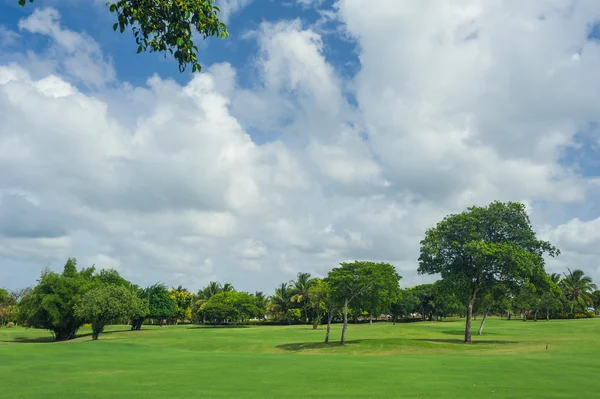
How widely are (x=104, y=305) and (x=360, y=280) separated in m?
47.1

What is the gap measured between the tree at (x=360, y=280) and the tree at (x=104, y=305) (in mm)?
42693

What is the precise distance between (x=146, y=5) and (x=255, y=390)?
17894 millimetres

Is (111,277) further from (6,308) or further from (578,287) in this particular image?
(578,287)

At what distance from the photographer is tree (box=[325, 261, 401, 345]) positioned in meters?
54.7

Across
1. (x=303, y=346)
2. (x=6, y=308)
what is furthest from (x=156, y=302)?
(x=303, y=346)

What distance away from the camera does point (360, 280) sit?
54938mm

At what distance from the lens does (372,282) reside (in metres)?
54.4

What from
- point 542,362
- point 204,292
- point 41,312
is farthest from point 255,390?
point 204,292

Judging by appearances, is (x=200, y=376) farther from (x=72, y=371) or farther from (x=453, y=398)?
(x=453, y=398)

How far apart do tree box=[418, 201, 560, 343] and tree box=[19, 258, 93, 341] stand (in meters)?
61.7

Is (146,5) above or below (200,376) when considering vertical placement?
above

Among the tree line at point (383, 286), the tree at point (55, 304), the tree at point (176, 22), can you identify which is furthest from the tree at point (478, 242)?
the tree at point (55, 304)

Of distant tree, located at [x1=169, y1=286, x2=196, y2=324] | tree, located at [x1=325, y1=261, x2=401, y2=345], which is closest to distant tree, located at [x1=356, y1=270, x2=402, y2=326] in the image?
tree, located at [x1=325, y1=261, x2=401, y2=345]

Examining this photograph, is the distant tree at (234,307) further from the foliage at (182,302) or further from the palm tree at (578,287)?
the palm tree at (578,287)
